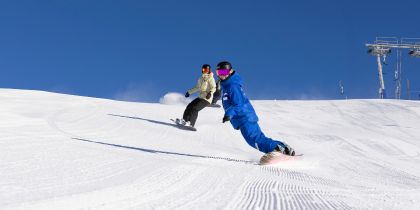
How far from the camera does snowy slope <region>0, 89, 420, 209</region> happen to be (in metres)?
2.31

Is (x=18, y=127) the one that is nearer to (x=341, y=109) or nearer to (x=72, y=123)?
(x=72, y=123)

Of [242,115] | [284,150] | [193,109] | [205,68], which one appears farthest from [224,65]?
[205,68]

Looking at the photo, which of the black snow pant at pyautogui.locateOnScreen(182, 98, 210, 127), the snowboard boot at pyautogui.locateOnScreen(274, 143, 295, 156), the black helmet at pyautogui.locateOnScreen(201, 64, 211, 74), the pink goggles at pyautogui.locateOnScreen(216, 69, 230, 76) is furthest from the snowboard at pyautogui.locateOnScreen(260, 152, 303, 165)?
the black helmet at pyautogui.locateOnScreen(201, 64, 211, 74)

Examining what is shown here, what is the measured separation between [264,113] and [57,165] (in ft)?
34.9

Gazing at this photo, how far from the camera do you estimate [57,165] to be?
10.5ft

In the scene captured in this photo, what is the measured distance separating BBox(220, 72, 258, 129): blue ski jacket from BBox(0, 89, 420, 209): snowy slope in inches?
19.5

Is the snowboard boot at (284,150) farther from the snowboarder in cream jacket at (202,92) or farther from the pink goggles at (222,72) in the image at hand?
the snowboarder in cream jacket at (202,92)

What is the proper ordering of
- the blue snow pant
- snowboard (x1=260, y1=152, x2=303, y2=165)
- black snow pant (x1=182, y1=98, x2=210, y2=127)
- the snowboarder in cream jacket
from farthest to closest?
the snowboarder in cream jacket, black snow pant (x1=182, y1=98, x2=210, y2=127), the blue snow pant, snowboard (x1=260, y1=152, x2=303, y2=165)

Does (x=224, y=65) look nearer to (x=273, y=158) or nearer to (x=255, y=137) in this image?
(x=255, y=137)

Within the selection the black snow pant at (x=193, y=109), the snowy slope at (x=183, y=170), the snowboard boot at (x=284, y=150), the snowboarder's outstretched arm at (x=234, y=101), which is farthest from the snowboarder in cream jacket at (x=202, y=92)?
the snowboard boot at (x=284, y=150)

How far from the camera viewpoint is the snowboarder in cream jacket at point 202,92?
360 inches

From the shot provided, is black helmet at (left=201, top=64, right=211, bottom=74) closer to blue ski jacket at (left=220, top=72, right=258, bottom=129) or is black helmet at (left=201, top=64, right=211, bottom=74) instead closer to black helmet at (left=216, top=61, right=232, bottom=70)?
black helmet at (left=216, top=61, right=232, bottom=70)

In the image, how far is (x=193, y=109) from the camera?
361 inches

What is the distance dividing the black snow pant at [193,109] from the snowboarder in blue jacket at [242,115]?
341 cm
